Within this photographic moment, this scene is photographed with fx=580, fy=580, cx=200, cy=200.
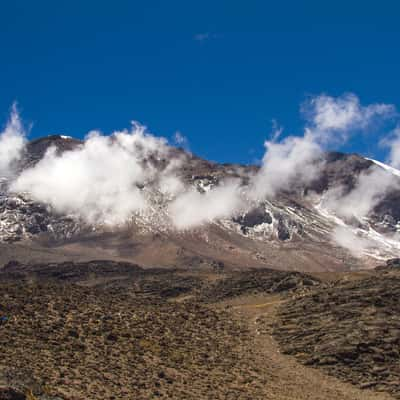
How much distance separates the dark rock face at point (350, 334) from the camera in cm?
3566

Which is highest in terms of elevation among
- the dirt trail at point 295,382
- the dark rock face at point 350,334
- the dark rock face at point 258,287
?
the dark rock face at point 258,287

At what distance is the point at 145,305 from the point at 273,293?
4269 cm

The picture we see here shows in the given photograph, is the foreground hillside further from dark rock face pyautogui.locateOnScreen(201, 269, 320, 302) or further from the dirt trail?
dark rock face pyautogui.locateOnScreen(201, 269, 320, 302)

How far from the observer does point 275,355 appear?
39031 millimetres

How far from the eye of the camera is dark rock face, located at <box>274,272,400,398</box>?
Answer: 35.7m

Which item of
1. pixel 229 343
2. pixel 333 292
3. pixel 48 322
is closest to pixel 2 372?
pixel 48 322

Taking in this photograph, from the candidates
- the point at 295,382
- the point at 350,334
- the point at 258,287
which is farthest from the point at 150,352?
the point at 258,287

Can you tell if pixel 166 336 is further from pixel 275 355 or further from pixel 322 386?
pixel 322 386

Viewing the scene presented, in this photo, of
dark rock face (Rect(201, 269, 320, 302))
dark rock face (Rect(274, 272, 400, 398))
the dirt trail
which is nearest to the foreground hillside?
the dirt trail

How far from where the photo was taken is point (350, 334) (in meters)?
41.1

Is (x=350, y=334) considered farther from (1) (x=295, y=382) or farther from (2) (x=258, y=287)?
(2) (x=258, y=287)

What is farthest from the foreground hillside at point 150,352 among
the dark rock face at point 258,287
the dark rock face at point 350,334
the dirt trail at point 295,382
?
the dark rock face at point 258,287

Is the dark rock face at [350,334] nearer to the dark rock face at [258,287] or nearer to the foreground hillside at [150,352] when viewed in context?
the foreground hillside at [150,352]

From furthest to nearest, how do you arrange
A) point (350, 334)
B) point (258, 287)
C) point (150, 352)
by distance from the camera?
point (258, 287) < point (350, 334) < point (150, 352)
